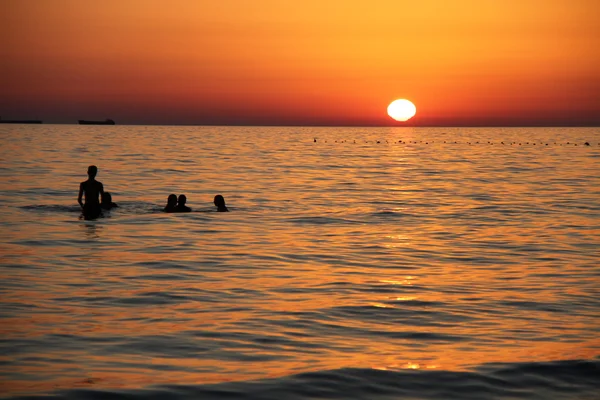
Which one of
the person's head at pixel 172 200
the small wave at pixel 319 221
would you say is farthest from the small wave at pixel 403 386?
the person's head at pixel 172 200

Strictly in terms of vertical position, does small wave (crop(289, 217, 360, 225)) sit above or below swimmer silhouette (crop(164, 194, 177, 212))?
below

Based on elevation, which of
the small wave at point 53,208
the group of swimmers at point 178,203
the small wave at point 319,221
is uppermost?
the group of swimmers at point 178,203

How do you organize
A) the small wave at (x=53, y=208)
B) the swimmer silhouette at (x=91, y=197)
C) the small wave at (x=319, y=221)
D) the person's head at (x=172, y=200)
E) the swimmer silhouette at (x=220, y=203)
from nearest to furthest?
1. the swimmer silhouette at (x=91, y=197)
2. the small wave at (x=319, y=221)
3. the person's head at (x=172, y=200)
4. the swimmer silhouette at (x=220, y=203)
5. the small wave at (x=53, y=208)

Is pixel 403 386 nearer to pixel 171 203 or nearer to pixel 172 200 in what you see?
pixel 172 200

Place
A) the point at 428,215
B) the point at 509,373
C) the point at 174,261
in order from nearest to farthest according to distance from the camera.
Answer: the point at 509,373 → the point at 174,261 → the point at 428,215

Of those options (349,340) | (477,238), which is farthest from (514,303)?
(477,238)

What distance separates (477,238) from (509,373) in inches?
527

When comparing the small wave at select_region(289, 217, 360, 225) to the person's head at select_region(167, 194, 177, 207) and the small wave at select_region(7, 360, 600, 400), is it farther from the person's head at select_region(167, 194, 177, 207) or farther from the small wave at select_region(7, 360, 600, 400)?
the small wave at select_region(7, 360, 600, 400)

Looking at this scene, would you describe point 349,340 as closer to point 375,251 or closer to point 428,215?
point 375,251

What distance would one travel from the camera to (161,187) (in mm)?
41875

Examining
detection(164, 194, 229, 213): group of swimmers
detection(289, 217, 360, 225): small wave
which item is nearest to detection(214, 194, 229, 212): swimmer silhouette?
detection(164, 194, 229, 213): group of swimmers

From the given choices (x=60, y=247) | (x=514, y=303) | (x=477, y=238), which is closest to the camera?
(x=514, y=303)

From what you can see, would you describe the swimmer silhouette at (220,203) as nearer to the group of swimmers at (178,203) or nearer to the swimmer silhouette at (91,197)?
the group of swimmers at (178,203)

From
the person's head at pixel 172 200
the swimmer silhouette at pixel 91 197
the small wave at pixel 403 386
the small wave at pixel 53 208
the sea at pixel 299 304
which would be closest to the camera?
the small wave at pixel 403 386
